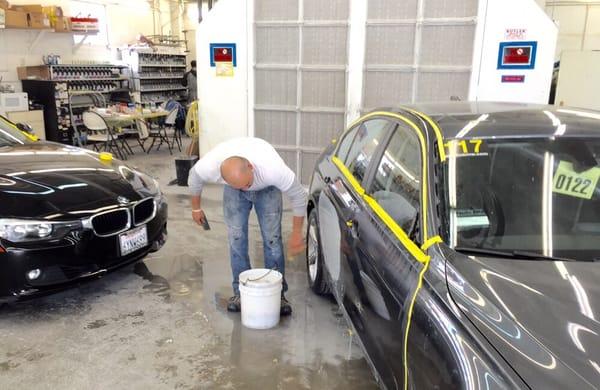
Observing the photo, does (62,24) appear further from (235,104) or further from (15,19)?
(235,104)

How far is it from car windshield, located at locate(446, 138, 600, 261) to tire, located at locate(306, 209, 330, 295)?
4.37 ft

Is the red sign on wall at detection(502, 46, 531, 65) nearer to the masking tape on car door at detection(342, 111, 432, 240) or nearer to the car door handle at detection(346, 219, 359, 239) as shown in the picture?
the masking tape on car door at detection(342, 111, 432, 240)

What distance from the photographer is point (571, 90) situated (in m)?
8.25

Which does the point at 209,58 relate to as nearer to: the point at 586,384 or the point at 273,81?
the point at 273,81

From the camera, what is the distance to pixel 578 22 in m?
10.5

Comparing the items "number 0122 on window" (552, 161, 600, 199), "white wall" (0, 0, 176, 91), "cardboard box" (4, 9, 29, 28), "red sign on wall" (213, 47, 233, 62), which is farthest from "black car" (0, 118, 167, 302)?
"white wall" (0, 0, 176, 91)

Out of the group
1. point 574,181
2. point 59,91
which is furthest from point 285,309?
point 59,91

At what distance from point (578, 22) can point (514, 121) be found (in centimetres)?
1041

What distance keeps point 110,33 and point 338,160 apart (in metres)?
10.1

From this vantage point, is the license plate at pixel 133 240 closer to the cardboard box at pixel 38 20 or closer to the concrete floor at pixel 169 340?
→ the concrete floor at pixel 169 340

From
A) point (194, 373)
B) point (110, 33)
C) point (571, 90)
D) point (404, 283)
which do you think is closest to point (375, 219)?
point (404, 283)

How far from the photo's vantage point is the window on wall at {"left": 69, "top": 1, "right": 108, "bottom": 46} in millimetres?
10402

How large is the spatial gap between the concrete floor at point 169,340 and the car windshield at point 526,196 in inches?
44.8

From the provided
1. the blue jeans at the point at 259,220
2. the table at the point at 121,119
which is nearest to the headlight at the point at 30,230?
the blue jeans at the point at 259,220
